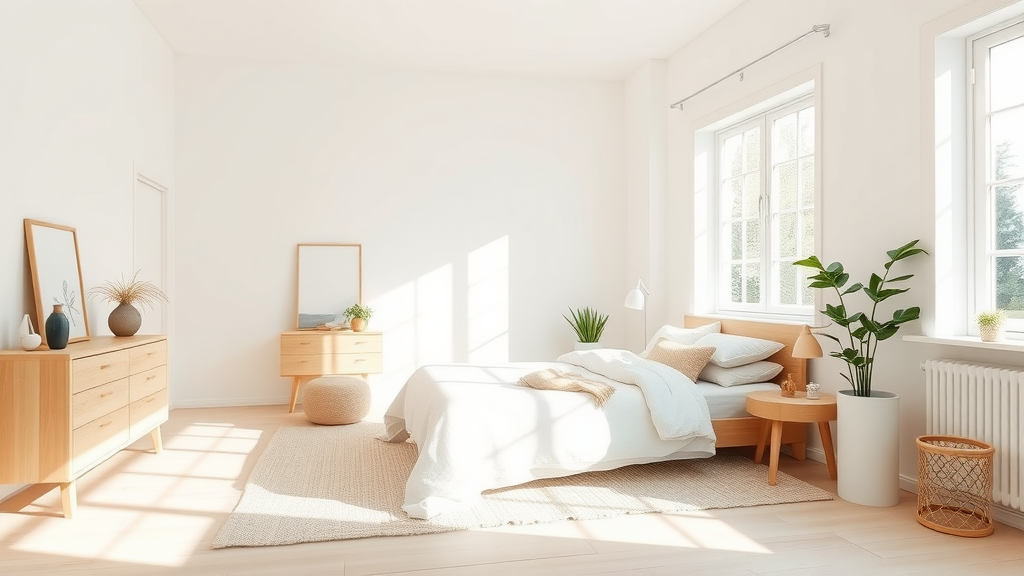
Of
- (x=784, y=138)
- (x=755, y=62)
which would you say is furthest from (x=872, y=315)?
(x=755, y=62)

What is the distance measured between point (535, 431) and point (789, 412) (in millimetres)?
1342

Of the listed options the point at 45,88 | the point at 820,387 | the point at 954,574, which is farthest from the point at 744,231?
the point at 45,88

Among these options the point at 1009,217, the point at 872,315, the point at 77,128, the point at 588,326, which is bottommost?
the point at 588,326

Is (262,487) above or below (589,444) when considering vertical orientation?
below

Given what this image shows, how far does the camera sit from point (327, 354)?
5746 millimetres

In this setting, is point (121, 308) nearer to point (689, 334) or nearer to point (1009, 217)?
point (689, 334)

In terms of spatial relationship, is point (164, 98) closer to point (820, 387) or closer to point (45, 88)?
point (45, 88)

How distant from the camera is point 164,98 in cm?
567

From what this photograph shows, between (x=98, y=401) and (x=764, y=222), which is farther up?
(x=764, y=222)

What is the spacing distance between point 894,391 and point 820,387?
Result: 0.59 meters

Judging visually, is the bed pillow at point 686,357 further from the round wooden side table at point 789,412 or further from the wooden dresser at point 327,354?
the wooden dresser at point 327,354

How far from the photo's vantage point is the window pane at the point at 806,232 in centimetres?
448

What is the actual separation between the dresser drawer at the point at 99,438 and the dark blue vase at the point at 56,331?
41cm

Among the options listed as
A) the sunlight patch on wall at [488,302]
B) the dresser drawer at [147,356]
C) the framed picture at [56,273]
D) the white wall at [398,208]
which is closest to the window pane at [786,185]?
the white wall at [398,208]
